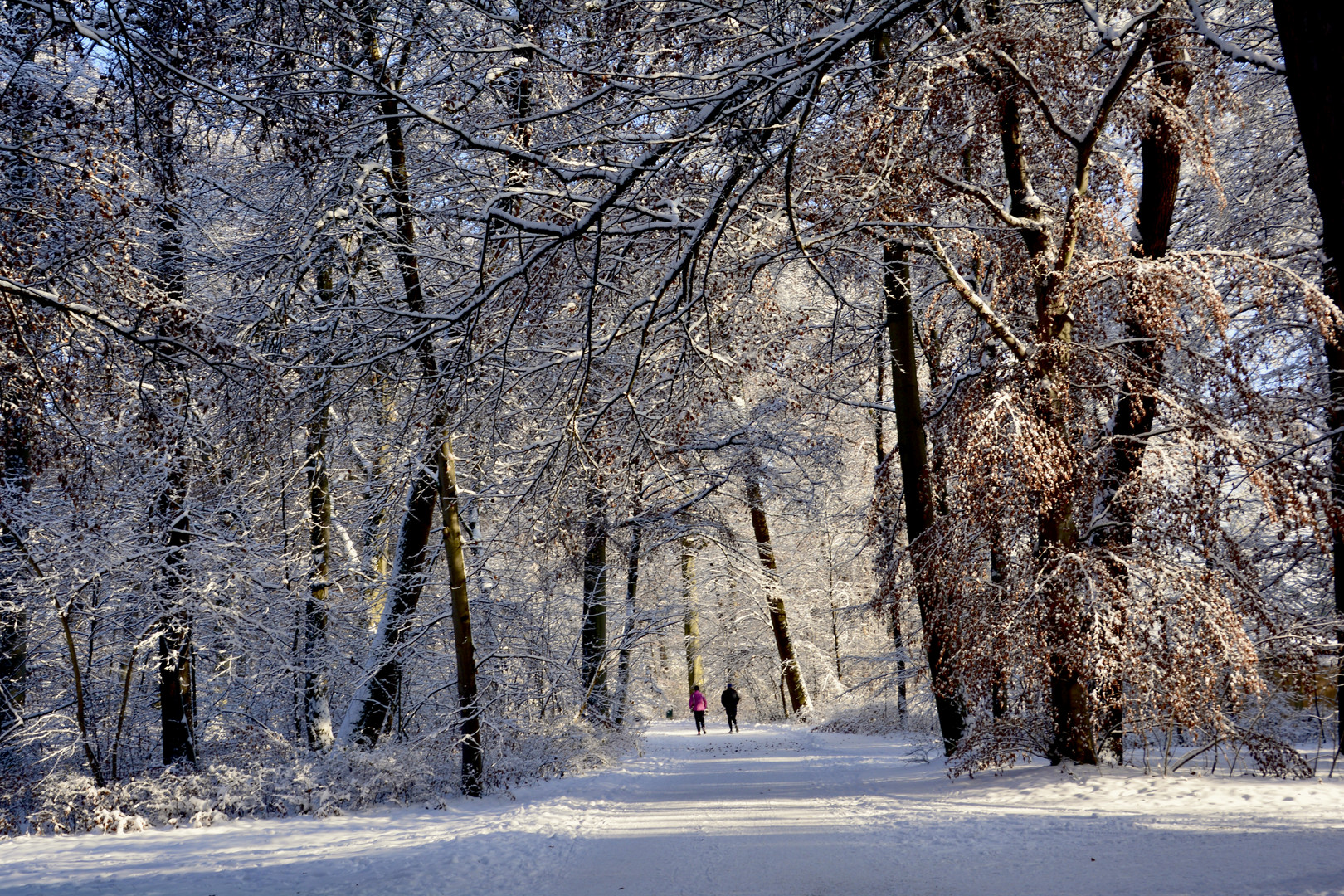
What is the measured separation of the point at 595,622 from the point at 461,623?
6689 millimetres

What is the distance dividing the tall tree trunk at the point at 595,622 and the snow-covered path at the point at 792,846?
20.0 ft

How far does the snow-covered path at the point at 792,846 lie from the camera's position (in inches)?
223

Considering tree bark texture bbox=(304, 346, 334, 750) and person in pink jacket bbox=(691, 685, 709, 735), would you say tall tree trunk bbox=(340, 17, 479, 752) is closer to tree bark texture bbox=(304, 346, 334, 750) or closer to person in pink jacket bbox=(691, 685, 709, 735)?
tree bark texture bbox=(304, 346, 334, 750)

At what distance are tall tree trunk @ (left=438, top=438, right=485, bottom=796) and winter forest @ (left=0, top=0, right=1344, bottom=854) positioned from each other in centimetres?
6

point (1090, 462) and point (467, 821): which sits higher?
point (1090, 462)

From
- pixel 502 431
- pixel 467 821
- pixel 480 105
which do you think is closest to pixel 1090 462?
pixel 502 431

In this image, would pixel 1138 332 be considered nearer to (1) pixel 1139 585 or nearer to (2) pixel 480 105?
(1) pixel 1139 585

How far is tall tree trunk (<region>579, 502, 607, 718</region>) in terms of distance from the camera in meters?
16.2

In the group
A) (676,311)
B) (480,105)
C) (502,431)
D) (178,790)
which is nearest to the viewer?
(676,311)

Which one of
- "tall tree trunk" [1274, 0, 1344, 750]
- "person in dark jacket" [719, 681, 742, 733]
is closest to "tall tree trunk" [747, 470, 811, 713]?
"person in dark jacket" [719, 681, 742, 733]

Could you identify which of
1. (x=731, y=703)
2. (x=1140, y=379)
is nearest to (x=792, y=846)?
(x=1140, y=379)

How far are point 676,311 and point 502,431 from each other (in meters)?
2.37

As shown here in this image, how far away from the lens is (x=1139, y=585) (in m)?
8.23

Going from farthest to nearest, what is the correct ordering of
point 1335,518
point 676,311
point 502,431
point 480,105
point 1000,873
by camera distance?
point 480,105 < point 502,431 < point 1335,518 < point 676,311 < point 1000,873
